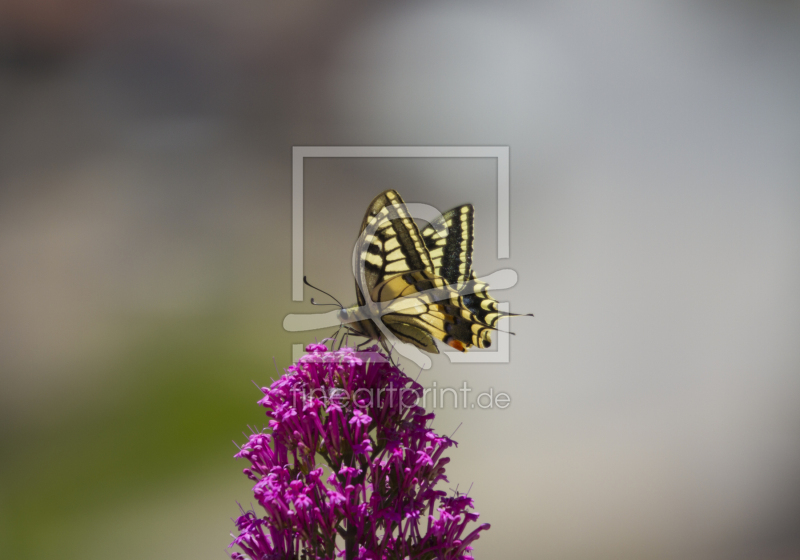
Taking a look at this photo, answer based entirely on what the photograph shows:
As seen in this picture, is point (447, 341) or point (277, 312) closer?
point (447, 341)

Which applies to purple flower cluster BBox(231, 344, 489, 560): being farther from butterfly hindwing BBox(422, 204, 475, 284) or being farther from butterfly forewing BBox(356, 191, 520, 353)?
butterfly hindwing BBox(422, 204, 475, 284)

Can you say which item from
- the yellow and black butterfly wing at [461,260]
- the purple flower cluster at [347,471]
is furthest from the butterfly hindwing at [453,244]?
the purple flower cluster at [347,471]

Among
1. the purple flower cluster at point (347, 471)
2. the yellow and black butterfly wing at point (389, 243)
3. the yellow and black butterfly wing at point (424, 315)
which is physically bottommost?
the purple flower cluster at point (347, 471)

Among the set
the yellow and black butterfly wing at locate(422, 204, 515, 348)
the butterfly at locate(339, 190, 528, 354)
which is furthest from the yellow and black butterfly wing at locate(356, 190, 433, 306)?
the yellow and black butterfly wing at locate(422, 204, 515, 348)

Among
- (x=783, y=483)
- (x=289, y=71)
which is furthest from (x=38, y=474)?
(x=783, y=483)

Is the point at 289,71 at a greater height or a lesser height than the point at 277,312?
greater

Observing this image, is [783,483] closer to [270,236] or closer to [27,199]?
[270,236]

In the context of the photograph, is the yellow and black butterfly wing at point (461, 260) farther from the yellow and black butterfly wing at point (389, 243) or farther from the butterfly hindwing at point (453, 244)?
the yellow and black butterfly wing at point (389, 243)
